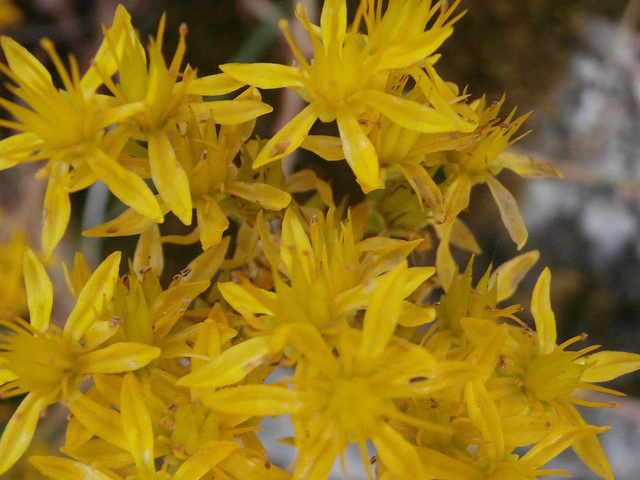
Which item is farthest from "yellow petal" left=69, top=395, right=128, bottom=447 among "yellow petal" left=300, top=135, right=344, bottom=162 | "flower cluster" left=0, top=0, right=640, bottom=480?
"yellow petal" left=300, top=135, right=344, bottom=162

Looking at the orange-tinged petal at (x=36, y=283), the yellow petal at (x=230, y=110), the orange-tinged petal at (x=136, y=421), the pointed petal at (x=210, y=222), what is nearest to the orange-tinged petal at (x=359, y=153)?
the yellow petal at (x=230, y=110)

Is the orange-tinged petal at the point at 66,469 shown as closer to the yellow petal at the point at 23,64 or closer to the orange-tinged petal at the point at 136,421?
the orange-tinged petal at the point at 136,421

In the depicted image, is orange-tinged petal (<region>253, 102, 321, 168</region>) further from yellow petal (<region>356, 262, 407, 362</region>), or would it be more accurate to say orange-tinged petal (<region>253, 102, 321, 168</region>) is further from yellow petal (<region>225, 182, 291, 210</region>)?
yellow petal (<region>356, 262, 407, 362</region>)

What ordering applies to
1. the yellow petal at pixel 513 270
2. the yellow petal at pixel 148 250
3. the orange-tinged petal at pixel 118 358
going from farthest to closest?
the yellow petal at pixel 513 270, the yellow petal at pixel 148 250, the orange-tinged petal at pixel 118 358

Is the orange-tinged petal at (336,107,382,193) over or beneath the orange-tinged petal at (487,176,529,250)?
over

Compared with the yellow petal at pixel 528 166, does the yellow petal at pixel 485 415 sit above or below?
below
